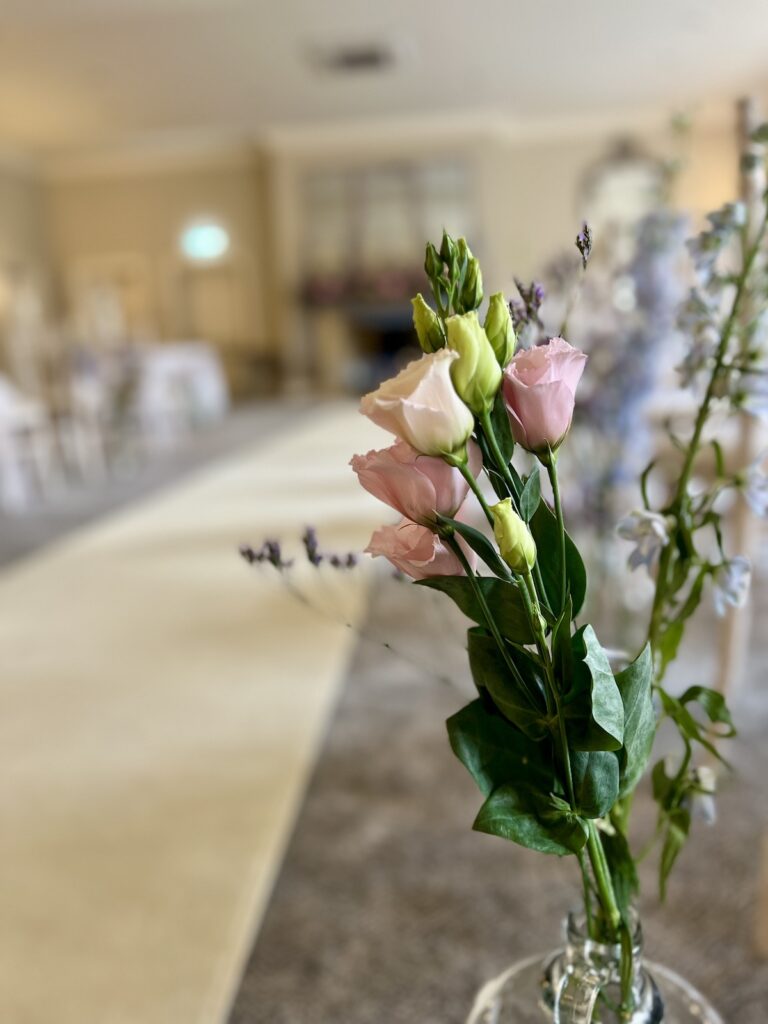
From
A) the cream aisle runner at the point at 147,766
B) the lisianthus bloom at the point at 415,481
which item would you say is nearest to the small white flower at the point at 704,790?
the lisianthus bloom at the point at 415,481

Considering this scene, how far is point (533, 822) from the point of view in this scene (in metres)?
0.46

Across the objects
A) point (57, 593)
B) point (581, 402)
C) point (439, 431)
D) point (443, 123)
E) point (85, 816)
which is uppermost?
point (443, 123)

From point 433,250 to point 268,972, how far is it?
43.3 inches

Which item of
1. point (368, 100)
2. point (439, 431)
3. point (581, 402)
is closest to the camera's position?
point (439, 431)

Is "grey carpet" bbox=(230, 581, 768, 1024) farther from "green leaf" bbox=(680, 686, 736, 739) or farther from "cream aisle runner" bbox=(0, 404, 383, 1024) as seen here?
"green leaf" bbox=(680, 686, 736, 739)

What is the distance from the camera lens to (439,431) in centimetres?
37

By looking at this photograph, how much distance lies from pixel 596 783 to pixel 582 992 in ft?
0.41

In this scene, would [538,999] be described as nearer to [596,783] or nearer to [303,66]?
[596,783]

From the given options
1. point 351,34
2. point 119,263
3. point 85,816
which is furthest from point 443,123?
point 85,816

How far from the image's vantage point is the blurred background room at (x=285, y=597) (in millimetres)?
1222

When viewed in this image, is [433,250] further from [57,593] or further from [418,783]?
[57,593]

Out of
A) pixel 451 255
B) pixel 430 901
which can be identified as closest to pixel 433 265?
pixel 451 255

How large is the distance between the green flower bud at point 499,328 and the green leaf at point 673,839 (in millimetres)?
353

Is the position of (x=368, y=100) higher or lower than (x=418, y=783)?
higher
